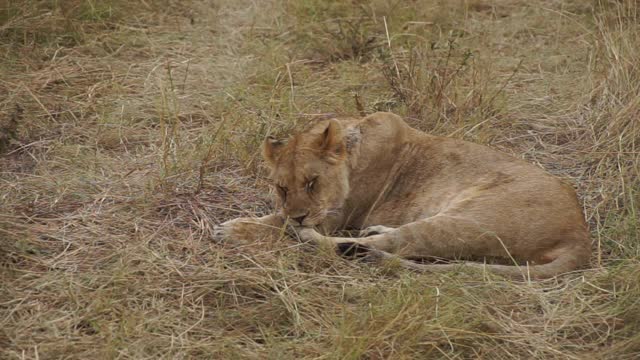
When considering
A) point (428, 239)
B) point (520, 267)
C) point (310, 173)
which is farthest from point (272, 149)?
point (520, 267)

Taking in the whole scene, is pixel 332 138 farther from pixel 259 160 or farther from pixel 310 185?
pixel 259 160

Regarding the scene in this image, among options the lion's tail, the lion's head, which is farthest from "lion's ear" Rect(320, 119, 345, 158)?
the lion's tail

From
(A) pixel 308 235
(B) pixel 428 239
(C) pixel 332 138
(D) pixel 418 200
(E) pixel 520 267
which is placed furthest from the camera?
(D) pixel 418 200

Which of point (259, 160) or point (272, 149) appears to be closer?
point (272, 149)

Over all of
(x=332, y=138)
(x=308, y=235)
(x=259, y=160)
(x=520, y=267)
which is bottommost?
(x=259, y=160)

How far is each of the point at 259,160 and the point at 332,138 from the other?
0.81 metres

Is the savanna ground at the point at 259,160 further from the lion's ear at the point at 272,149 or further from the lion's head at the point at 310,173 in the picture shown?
the lion's ear at the point at 272,149

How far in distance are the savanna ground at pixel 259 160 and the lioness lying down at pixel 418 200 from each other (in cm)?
15

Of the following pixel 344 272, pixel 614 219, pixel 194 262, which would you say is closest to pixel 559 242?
pixel 614 219

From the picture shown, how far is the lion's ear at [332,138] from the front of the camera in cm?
466

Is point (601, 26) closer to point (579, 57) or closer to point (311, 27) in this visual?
point (579, 57)

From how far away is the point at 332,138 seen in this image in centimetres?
467

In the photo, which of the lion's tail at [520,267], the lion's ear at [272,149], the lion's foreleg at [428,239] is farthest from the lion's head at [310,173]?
the lion's tail at [520,267]

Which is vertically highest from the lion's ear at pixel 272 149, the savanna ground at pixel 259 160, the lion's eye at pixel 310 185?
the lion's ear at pixel 272 149
